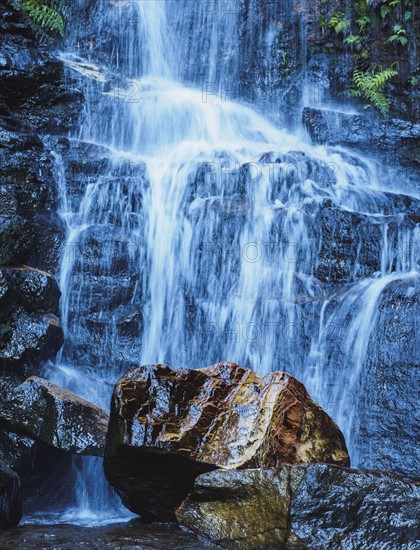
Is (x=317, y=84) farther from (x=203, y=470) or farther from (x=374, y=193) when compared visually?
(x=203, y=470)

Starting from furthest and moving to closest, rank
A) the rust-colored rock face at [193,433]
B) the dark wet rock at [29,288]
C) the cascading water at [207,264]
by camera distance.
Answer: the cascading water at [207,264] → the dark wet rock at [29,288] → the rust-colored rock face at [193,433]

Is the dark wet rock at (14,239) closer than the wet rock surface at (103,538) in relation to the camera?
No

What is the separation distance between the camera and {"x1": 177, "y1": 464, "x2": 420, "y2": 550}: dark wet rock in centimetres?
433

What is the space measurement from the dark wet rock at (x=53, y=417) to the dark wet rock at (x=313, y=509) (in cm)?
188

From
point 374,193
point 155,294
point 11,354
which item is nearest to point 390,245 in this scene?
point 374,193

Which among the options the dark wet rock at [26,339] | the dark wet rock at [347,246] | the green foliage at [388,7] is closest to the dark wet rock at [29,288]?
the dark wet rock at [26,339]

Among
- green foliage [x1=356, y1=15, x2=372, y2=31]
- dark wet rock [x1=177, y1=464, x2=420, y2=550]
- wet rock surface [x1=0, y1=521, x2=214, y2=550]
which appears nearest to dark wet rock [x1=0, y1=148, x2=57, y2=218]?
wet rock surface [x1=0, y1=521, x2=214, y2=550]

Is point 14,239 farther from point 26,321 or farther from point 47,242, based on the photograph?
point 47,242

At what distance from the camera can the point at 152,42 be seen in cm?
1466

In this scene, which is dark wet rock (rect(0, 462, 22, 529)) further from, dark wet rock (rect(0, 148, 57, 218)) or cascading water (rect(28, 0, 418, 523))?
dark wet rock (rect(0, 148, 57, 218))

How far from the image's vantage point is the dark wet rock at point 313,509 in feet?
14.2

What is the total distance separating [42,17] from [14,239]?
7118mm

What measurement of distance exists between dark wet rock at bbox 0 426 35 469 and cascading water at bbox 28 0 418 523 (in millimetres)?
602

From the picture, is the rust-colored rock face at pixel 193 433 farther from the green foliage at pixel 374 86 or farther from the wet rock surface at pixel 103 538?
the green foliage at pixel 374 86
